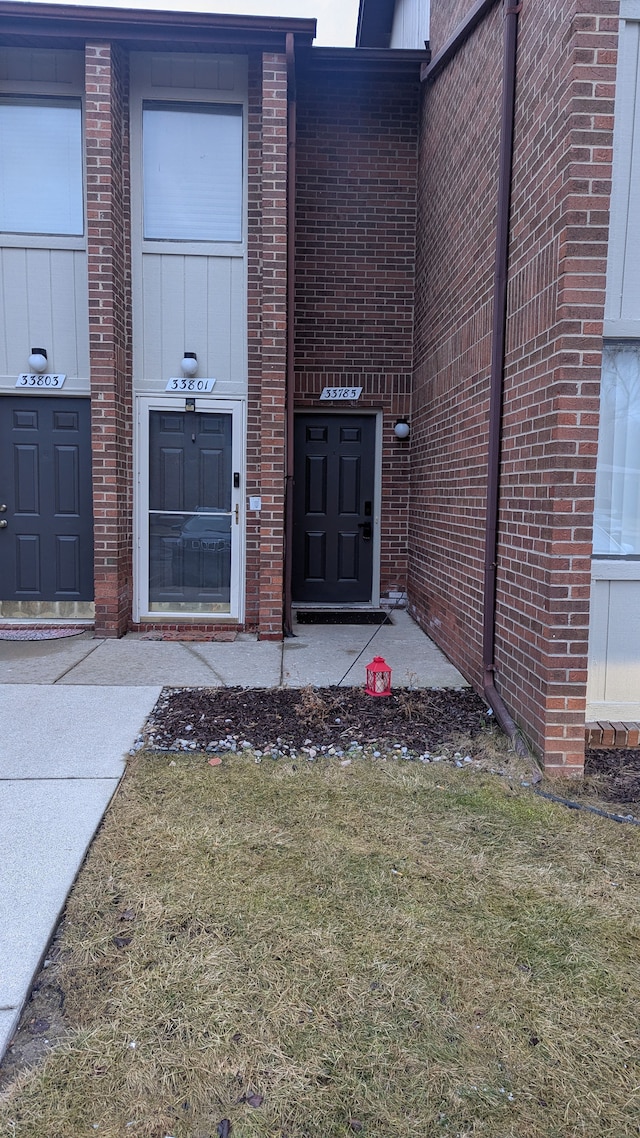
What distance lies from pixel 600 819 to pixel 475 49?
5.36 meters

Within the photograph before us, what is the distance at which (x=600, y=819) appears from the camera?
3031 mm

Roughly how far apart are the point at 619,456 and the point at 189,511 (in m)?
4.11

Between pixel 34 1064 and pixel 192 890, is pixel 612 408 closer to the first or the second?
pixel 192 890

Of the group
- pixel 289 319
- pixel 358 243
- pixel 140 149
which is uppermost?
pixel 140 149

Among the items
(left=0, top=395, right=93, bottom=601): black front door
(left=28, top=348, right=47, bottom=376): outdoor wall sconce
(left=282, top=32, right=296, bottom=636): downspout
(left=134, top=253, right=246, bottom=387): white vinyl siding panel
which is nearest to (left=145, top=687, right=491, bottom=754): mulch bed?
(left=282, top=32, right=296, bottom=636): downspout

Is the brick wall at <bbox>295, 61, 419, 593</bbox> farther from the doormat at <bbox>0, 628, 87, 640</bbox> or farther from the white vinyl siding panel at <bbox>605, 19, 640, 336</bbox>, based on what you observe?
the white vinyl siding panel at <bbox>605, 19, 640, 336</bbox>

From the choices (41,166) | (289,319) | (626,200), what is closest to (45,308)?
(41,166)

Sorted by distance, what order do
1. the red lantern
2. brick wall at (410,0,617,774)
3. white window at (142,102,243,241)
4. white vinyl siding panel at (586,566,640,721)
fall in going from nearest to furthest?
brick wall at (410,0,617,774)
white vinyl siding panel at (586,566,640,721)
the red lantern
white window at (142,102,243,241)

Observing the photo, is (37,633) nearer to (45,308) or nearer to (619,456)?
(45,308)

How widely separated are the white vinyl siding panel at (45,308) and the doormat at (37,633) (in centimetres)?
244

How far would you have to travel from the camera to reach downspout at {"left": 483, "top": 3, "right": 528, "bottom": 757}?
12.9 ft

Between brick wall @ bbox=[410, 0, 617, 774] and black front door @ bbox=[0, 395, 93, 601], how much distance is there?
3608mm

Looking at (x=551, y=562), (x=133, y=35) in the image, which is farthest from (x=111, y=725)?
(x=133, y=35)

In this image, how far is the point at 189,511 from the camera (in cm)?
660
